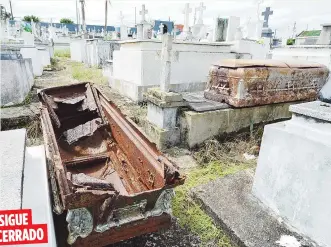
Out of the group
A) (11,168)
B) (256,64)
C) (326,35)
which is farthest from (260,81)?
(11,168)

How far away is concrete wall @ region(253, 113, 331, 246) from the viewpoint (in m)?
2.27

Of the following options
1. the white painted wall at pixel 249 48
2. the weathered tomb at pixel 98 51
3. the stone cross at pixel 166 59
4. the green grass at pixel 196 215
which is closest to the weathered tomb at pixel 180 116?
the stone cross at pixel 166 59

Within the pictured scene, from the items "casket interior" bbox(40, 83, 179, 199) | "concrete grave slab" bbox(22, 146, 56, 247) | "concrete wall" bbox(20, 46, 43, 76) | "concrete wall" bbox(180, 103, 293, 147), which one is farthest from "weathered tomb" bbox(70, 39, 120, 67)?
"concrete grave slab" bbox(22, 146, 56, 247)

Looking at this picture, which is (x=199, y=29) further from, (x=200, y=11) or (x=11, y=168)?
(x=11, y=168)

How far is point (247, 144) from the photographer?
16.1ft

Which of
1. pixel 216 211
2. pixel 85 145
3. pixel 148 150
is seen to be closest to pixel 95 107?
pixel 85 145

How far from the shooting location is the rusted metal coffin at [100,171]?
6.37 feet

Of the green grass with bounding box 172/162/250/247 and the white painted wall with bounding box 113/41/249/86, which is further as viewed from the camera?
the white painted wall with bounding box 113/41/249/86

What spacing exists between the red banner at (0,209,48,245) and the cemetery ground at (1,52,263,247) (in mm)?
1151

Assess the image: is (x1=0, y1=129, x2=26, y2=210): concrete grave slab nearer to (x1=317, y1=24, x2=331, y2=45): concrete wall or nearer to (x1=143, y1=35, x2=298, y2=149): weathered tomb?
(x1=143, y1=35, x2=298, y2=149): weathered tomb

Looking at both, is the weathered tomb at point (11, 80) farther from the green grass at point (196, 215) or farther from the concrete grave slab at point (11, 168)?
the green grass at point (196, 215)

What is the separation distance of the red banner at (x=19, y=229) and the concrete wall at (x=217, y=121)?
11.2 feet

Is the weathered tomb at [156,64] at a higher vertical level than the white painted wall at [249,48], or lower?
lower

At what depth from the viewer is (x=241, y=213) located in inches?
109
